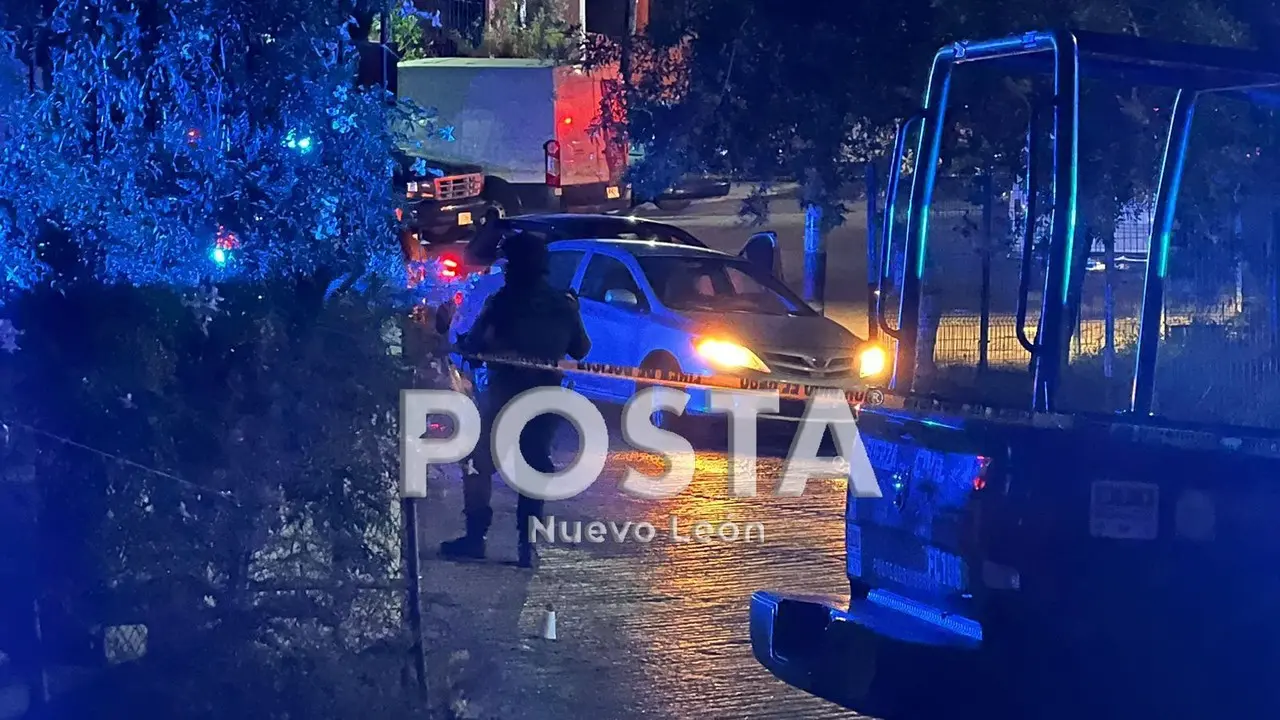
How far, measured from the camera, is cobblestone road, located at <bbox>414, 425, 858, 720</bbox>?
593cm

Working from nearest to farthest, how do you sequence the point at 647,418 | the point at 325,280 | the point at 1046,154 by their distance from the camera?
the point at 325,280
the point at 1046,154
the point at 647,418

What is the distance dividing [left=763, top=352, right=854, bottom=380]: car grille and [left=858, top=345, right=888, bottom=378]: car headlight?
12cm

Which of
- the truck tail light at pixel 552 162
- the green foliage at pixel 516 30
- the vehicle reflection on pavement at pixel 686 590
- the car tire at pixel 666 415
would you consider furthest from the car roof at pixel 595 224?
the green foliage at pixel 516 30

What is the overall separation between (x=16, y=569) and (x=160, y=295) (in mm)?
1124

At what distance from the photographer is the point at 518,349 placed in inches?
303

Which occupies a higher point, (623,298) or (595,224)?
(595,224)

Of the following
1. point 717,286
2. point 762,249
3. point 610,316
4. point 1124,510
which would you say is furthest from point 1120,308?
point 1124,510

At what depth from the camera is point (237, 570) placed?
5055 mm

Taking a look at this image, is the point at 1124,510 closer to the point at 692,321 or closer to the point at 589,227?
the point at 692,321

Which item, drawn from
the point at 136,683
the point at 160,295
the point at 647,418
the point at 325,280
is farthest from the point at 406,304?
the point at 647,418

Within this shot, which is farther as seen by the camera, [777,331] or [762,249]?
[762,249]

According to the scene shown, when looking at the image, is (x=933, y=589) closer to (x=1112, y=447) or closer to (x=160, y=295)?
(x=1112, y=447)

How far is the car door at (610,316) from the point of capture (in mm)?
12070

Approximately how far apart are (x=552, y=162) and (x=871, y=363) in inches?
519
